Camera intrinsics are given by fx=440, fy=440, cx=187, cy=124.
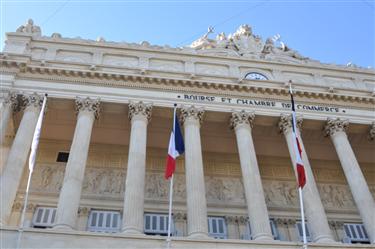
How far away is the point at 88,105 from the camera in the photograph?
19266 mm

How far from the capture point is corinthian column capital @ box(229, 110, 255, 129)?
65.7 feet

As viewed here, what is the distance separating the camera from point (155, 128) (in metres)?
21.9

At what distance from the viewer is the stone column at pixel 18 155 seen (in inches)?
612

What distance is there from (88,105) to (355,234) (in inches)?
546

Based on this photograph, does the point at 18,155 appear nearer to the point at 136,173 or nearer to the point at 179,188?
the point at 136,173

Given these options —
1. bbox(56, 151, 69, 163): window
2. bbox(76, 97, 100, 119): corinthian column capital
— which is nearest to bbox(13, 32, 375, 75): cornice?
bbox(76, 97, 100, 119): corinthian column capital

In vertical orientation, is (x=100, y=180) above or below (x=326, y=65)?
below

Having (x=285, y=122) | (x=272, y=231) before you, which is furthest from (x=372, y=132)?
(x=272, y=231)

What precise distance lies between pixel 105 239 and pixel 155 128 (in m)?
8.09

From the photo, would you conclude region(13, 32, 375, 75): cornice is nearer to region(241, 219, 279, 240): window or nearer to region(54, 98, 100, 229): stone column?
region(54, 98, 100, 229): stone column

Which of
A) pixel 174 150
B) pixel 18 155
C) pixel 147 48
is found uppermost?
pixel 147 48

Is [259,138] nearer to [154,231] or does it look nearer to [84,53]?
[154,231]

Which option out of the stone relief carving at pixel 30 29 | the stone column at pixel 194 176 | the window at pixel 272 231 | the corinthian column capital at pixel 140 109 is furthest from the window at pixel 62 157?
the window at pixel 272 231

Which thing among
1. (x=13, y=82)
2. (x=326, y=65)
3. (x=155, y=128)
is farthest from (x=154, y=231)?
(x=326, y=65)
